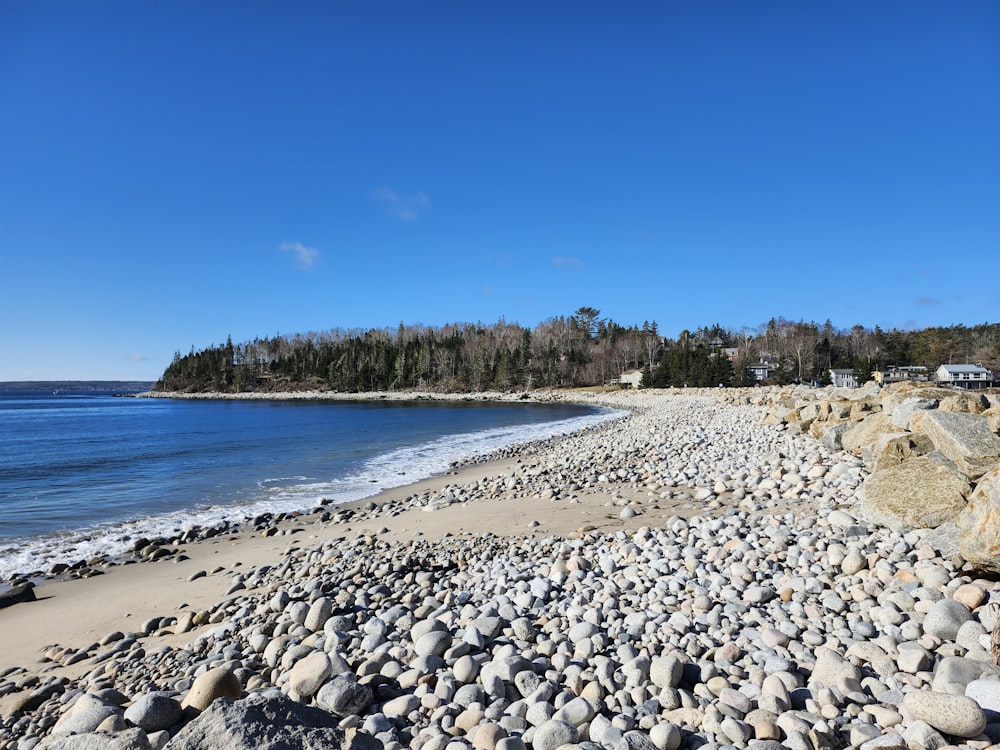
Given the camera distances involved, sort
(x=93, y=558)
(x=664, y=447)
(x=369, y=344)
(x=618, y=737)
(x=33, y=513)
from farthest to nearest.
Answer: (x=369, y=344)
(x=664, y=447)
(x=33, y=513)
(x=93, y=558)
(x=618, y=737)

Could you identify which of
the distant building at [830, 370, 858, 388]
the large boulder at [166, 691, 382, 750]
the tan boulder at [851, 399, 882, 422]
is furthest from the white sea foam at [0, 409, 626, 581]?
the distant building at [830, 370, 858, 388]

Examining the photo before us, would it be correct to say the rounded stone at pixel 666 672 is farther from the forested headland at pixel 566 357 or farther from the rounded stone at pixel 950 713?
the forested headland at pixel 566 357

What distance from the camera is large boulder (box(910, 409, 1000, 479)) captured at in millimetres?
6188

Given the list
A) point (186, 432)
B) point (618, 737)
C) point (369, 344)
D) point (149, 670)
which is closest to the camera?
point (618, 737)

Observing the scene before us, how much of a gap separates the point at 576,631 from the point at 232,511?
33.3 ft

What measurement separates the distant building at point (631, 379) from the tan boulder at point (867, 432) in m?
69.4

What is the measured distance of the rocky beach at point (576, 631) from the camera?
296 centimetres

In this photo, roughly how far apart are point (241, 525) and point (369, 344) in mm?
115858

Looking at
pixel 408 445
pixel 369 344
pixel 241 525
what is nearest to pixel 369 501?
pixel 241 525

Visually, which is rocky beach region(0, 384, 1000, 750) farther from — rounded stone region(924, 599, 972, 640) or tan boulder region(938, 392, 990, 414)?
tan boulder region(938, 392, 990, 414)

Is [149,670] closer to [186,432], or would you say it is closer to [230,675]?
[230,675]

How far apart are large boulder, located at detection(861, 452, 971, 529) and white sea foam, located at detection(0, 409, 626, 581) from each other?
1036cm

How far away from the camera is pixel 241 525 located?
10.5 metres

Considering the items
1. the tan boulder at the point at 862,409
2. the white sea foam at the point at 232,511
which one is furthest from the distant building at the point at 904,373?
the white sea foam at the point at 232,511
